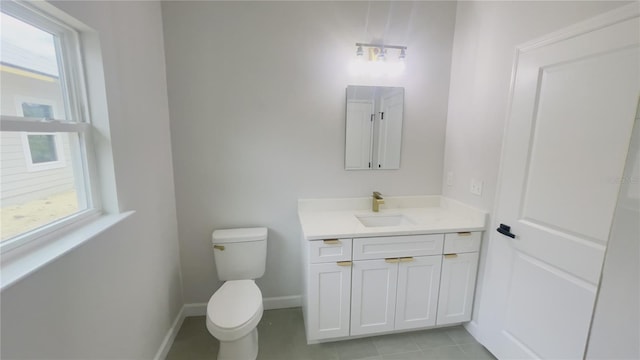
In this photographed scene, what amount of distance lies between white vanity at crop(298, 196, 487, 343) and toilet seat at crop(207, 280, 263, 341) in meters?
0.37

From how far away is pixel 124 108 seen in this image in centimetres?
139

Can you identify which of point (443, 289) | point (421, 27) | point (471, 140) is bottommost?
point (443, 289)

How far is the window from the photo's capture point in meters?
0.89

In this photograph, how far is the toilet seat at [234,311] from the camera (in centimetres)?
149

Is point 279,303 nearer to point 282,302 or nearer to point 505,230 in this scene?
point 282,302

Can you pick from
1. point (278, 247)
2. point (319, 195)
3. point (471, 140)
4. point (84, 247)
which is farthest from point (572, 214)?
point (84, 247)

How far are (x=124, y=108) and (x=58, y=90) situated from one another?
274 mm

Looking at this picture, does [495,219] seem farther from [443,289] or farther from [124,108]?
[124,108]

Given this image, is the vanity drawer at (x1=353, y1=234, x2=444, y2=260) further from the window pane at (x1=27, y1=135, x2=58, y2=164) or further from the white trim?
the window pane at (x1=27, y1=135, x2=58, y2=164)

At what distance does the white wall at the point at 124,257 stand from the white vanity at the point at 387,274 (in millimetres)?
992

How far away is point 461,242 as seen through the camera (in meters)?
1.86

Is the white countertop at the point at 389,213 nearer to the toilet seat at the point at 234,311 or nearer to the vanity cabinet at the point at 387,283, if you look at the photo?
the vanity cabinet at the point at 387,283

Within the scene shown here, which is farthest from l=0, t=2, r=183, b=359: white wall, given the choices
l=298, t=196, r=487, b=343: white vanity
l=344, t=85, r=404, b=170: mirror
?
l=344, t=85, r=404, b=170: mirror

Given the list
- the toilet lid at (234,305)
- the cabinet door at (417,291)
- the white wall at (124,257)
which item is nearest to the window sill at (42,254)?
the white wall at (124,257)
